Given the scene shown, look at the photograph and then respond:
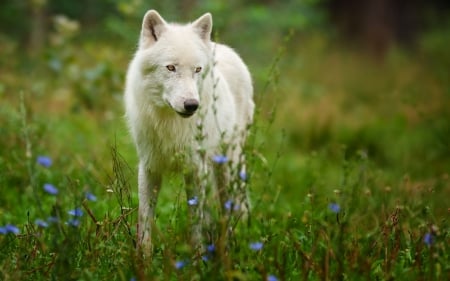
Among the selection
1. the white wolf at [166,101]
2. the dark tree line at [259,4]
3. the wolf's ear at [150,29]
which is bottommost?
the white wolf at [166,101]

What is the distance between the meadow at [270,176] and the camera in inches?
118

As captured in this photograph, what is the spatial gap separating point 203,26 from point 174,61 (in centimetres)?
48

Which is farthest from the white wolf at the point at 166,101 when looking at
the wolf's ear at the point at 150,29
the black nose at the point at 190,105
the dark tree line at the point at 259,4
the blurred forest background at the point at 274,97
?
the dark tree line at the point at 259,4

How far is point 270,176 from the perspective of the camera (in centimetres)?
308

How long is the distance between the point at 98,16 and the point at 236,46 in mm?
11248

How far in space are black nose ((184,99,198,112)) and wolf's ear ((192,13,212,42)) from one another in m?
0.73

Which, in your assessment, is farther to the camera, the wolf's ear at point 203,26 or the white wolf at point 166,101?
the wolf's ear at point 203,26

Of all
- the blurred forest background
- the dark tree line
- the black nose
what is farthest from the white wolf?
the dark tree line

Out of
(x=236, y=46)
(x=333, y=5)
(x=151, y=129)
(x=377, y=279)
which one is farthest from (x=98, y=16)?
(x=377, y=279)

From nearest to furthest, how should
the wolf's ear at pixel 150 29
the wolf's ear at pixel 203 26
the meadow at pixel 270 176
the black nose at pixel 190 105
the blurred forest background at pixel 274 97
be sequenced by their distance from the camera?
1. the meadow at pixel 270 176
2. the black nose at pixel 190 105
3. the wolf's ear at pixel 150 29
4. the wolf's ear at pixel 203 26
5. the blurred forest background at pixel 274 97

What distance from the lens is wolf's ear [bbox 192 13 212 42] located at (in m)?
4.19

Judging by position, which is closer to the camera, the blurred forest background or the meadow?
the meadow

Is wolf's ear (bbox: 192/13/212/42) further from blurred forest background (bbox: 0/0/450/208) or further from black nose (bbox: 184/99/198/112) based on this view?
black nose (bbox: 184/99/198/112)

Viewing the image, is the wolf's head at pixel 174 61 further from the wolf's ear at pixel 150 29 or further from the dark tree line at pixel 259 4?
the dark tree line at pixel 259 4
